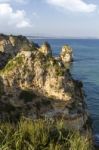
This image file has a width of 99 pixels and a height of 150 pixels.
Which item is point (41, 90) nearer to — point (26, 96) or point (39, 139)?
point (26, 96)

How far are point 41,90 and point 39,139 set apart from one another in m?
24.4

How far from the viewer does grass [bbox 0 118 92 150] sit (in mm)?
19875

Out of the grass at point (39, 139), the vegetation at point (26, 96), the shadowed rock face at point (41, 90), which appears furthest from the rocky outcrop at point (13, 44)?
the grass at point (39, 139)

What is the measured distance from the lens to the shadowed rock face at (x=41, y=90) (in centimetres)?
4341

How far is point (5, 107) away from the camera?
42.8 metres

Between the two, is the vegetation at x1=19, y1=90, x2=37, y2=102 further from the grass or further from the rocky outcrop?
the rocky outcrop

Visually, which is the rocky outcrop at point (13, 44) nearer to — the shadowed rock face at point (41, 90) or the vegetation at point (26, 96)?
the shadowed rock face at point (41, 90)

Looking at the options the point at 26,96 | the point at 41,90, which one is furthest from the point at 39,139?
the point at 41,90

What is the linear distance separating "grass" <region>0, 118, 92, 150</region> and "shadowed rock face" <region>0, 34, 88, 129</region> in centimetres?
2012

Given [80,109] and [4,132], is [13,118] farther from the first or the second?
[4,132]

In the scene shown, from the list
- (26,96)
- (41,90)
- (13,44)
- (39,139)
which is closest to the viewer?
(39,139)

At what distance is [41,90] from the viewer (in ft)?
149

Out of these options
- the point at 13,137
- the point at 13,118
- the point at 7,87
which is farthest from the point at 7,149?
the point at 7,87

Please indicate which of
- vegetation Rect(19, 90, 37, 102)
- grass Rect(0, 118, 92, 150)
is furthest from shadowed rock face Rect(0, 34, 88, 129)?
grass Rect(0, 118, 92, 150)
